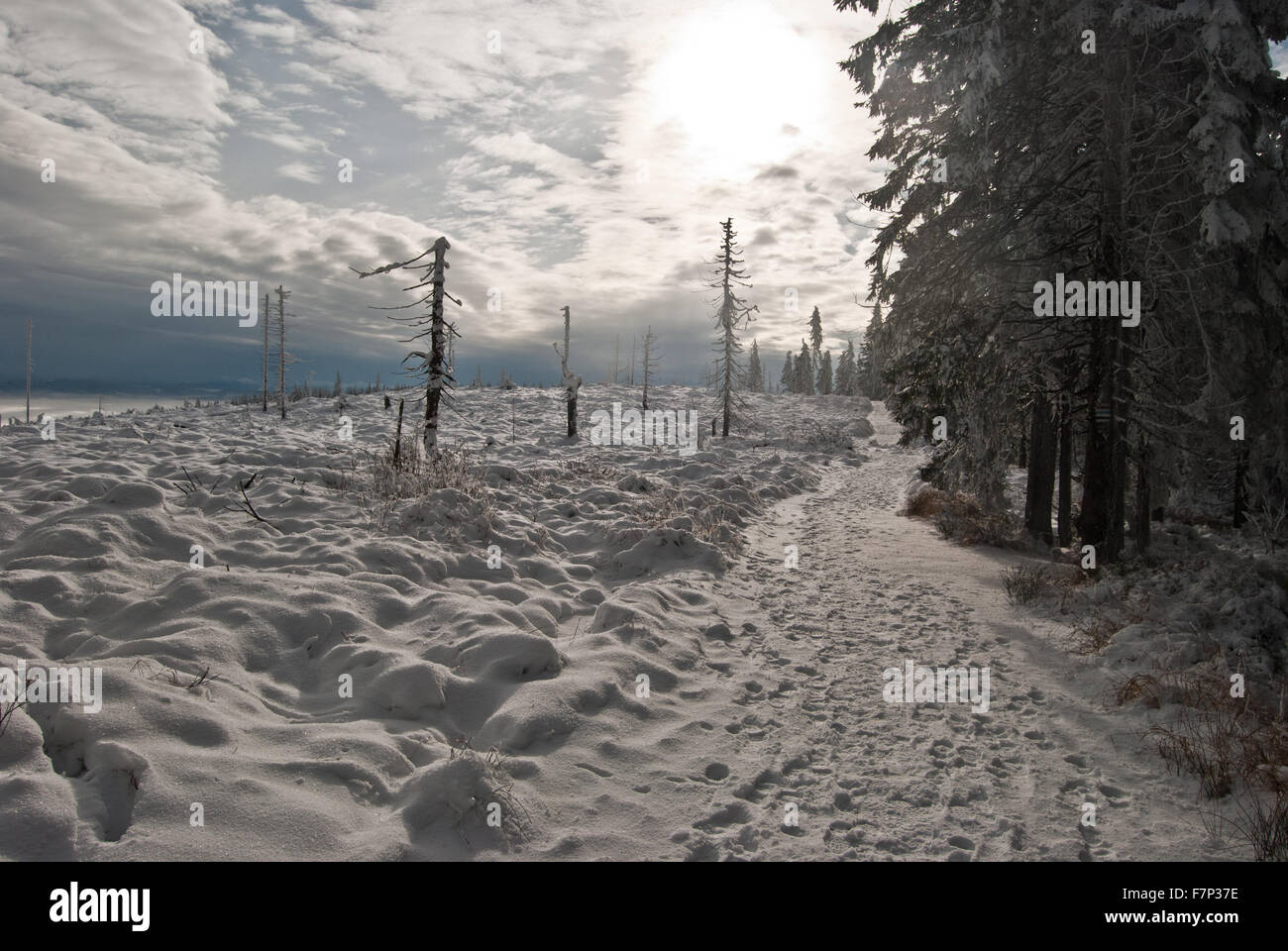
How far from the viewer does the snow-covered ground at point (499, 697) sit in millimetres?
3266

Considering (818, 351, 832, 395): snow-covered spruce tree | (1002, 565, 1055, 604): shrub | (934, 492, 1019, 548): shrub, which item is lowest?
(1002, 565, 1055, 604): shrub

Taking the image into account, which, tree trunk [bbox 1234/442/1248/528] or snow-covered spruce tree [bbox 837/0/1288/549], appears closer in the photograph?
snow-covered spruce tree [bbox 837/0/1288/549]

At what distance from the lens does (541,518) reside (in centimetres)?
1038

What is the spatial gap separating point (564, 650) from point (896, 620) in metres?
3.92

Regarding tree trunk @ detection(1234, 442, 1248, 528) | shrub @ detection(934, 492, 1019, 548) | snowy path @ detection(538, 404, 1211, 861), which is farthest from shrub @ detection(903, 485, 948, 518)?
snowy path @ detection(538, 404, 1211, 861)

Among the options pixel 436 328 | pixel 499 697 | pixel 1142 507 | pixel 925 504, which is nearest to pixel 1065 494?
pixel 1142 507

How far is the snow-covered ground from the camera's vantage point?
3266 millimetres

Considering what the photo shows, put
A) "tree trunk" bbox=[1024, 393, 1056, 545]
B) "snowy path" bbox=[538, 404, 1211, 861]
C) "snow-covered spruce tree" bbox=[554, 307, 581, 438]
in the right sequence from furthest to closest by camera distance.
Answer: "snow-covered spruce tree" bbox=[554, 307, 581, 438]
"tree trunk" bbox=[1024, 393, 1056, 545]
"snowy path" bbox=[538, 404, 1211, 861]

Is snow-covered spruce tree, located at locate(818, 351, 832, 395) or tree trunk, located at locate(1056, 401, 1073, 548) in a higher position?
snow-covered spruce tree, located at locate(818, 351, 832, 395)

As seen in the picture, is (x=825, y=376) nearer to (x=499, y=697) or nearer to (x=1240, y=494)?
(x=1240, y=494)

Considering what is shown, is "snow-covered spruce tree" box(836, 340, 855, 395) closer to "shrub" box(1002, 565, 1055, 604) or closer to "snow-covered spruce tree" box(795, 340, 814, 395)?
"snow-covered spruce tree" box(795, 340, 814, 395)

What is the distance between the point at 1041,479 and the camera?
39.3 ft

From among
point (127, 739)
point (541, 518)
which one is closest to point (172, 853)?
point (127, 739)

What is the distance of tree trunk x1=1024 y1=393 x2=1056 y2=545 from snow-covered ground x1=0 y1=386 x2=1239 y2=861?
3.59 meters
